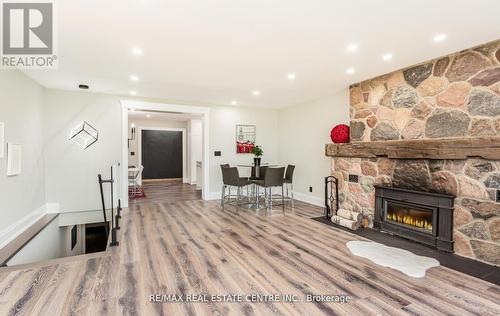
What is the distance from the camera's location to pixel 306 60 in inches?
136

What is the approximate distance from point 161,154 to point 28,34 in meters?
7.60

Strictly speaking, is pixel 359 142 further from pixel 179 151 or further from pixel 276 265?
pixel 179 151

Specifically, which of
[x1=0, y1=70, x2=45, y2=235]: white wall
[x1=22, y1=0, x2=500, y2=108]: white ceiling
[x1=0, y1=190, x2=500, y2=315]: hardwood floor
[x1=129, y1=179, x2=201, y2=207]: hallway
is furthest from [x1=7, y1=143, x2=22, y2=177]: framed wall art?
[x1=129, y1=179, x2=201, y2=207]: hallway

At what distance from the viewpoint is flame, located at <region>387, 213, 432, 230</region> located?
3.49 meters

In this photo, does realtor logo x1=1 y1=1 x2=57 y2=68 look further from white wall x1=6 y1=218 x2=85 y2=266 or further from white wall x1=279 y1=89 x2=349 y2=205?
white wall x1=279 y1=89 x2=349 y2=205

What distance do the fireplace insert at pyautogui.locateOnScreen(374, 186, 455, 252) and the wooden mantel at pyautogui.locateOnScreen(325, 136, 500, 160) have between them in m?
0.52

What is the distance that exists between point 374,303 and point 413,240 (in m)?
1.92

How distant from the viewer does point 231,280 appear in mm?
2475

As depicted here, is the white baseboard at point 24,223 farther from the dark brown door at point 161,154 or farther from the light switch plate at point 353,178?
the light switch plate at point 353,178

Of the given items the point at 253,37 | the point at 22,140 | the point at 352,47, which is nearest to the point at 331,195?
the point at 352,47

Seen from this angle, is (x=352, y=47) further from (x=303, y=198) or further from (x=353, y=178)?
(x=303, y=198)

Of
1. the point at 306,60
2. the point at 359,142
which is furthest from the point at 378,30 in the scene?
the point at 359,142

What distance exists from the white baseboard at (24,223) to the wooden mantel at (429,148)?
5249 mm

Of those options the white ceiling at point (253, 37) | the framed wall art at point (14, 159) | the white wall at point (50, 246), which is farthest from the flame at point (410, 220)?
the framed wall art at point (14, 159)
